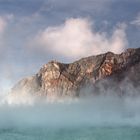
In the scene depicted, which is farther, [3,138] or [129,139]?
[3,138]

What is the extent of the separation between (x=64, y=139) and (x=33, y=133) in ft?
32.5

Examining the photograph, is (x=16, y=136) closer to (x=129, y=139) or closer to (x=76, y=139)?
(x=76, y=139)

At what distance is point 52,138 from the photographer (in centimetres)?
7269

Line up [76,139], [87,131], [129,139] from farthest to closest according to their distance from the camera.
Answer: [87,131], [76,139], [129,139]

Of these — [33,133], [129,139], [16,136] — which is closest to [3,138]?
[16,136]

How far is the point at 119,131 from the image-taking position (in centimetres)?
7512

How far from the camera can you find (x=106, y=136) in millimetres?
72812

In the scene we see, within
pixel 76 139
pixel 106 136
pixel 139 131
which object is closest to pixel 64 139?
pixel 76 139

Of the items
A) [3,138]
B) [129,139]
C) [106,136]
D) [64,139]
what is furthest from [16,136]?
[129,139]

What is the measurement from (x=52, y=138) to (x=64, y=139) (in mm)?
2565

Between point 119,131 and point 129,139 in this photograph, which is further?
point 119,131

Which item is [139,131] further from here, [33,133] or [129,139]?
[33,133]

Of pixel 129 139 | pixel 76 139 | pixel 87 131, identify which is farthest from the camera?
pixel 87 131

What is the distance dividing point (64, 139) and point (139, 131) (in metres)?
12.4
